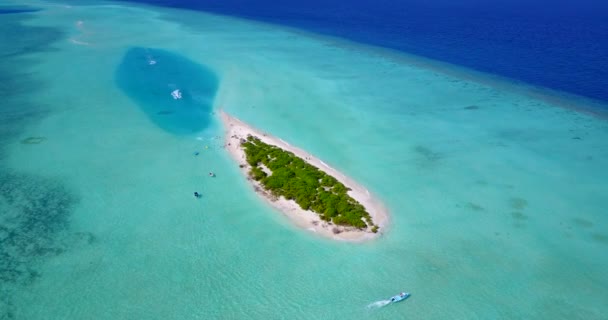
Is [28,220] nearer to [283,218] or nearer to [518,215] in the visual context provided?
[283,218]

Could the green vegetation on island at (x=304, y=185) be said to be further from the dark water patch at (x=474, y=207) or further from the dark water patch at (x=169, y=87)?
the dark water patch at (x=169, y=87)

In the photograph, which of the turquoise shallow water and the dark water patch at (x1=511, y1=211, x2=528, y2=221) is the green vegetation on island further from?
the dark water patch at (x1=511, y1=211, x2=528, y2=221)

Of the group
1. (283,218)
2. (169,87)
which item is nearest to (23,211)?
(283,218)

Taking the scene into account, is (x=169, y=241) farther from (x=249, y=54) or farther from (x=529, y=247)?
(x=249, y=54)

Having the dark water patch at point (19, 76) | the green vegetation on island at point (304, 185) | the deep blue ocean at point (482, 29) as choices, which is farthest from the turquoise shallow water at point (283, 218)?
the deep blue ocean at point (482, 29)

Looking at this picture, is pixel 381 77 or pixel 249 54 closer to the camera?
pixel 381 77

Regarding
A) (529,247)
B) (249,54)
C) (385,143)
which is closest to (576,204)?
(529,247)
